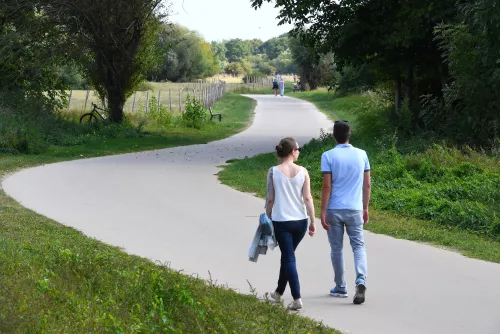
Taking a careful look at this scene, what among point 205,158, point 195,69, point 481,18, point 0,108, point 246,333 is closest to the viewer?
point 246,333

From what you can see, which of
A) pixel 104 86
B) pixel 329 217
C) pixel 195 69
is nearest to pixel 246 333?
pixel 329 217

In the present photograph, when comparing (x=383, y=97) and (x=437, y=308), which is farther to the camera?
(x=383, y=97)

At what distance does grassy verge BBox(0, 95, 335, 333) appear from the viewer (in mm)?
6504

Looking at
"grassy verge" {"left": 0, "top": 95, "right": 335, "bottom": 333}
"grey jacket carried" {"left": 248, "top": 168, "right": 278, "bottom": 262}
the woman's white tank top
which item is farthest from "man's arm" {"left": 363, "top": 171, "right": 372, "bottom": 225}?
"grassy verge" {"left": 0, "top": 95, "right": 335, "bottom": 333}

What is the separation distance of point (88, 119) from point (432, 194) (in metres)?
22.2

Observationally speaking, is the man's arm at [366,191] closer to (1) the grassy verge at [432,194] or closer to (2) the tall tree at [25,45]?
(1) the grassy verge at [432,194]

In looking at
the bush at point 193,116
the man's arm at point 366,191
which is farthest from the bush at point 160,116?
the man's arm at point 366,191

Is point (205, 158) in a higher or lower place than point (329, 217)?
lower

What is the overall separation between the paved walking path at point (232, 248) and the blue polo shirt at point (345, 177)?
3.07ft

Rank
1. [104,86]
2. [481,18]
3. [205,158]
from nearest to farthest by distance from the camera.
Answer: [481,18] < [205,158] < [104,86]

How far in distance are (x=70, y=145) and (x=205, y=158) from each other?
5.64 m

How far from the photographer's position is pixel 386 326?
7316 millimetres

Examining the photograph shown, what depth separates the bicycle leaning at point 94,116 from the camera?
32469mm

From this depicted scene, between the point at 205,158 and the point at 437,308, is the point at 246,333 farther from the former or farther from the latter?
the point at 205,158
